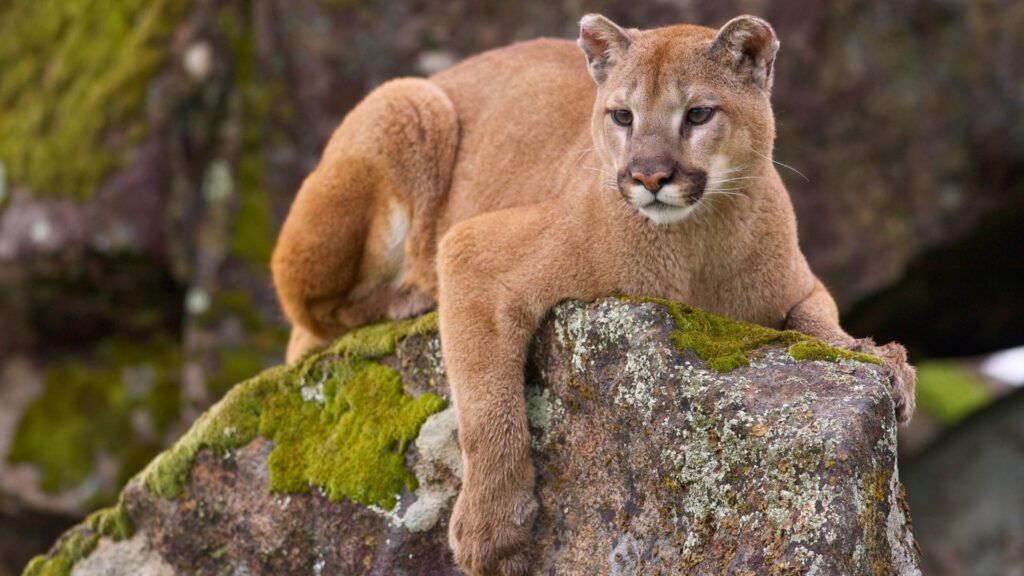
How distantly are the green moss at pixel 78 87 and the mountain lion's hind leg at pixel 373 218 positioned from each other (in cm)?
498

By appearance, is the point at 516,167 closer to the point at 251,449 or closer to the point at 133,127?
the point at 251,449

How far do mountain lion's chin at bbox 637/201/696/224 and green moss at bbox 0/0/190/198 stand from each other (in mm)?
7747

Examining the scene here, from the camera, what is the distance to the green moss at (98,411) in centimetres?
1228

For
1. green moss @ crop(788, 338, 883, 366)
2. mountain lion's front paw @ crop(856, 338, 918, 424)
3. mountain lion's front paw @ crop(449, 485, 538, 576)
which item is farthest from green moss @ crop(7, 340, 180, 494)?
green moss @ crop(788, 338, 883, 366)

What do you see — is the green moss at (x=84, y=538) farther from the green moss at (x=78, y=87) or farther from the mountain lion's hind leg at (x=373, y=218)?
the green moss at (x=78, y=87)

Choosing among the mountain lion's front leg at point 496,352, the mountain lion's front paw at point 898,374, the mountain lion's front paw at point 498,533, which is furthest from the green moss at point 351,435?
the mountain lion's front paw at point 898,374

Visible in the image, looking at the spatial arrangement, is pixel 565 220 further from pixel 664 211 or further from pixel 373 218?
pixel 373 218

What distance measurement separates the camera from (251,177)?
38.9 ft

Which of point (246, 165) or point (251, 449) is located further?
point (246, 165)

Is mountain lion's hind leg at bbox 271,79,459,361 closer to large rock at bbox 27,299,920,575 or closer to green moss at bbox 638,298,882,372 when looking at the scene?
large rock at bbox 27,299,920,575

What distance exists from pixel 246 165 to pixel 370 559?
644cm

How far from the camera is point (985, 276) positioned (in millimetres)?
12031

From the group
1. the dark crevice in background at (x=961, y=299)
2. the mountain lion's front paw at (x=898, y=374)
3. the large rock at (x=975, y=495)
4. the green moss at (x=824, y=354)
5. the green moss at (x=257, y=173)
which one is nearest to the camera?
the green moss at (x=824, y=354)

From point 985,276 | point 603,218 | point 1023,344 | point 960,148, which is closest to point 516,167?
point 603,218
